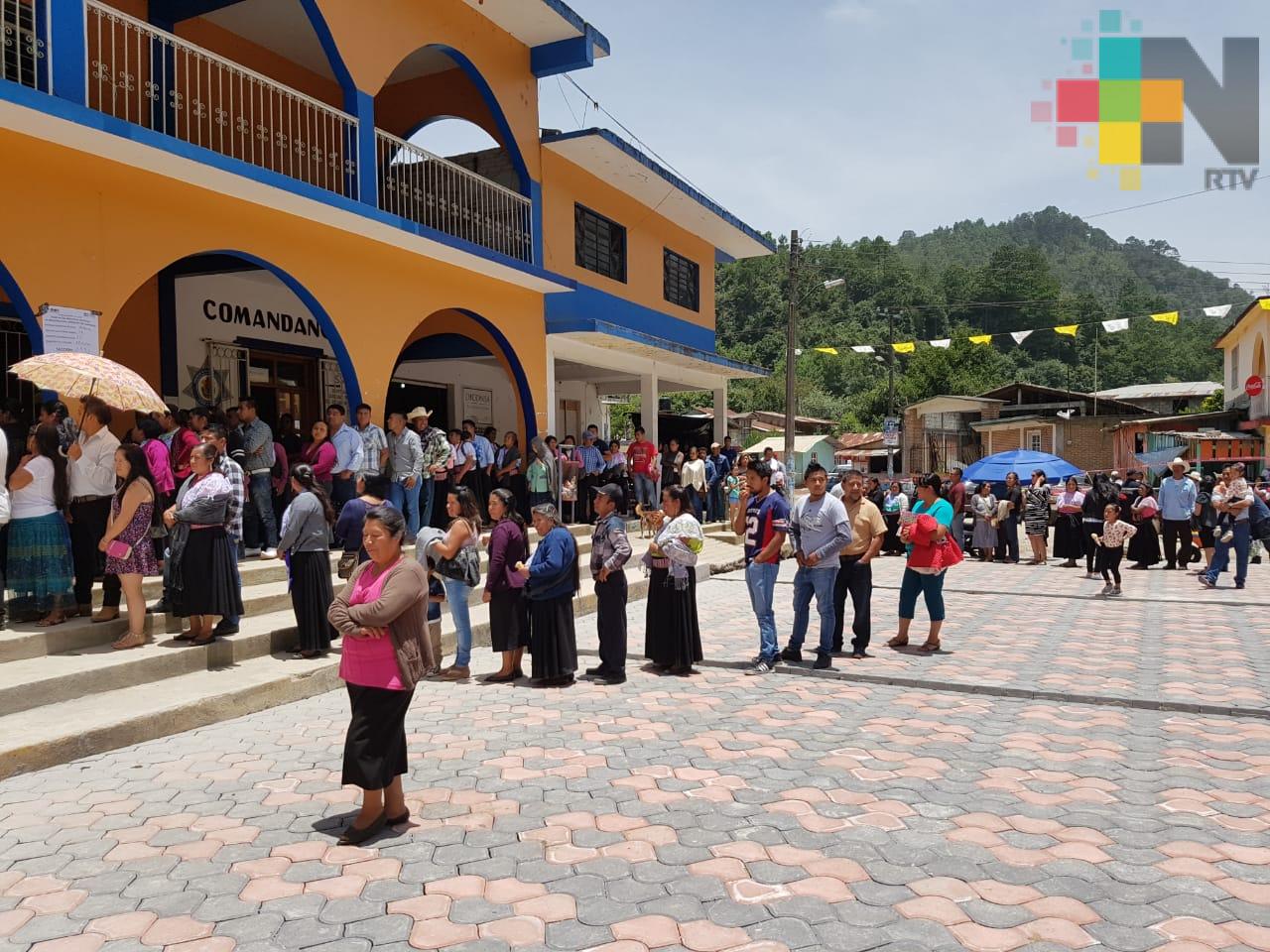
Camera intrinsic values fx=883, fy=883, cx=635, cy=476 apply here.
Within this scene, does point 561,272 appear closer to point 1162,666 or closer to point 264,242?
point 264,242

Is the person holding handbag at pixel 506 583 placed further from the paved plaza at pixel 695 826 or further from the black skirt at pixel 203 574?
the black skirt at pixel 203 574

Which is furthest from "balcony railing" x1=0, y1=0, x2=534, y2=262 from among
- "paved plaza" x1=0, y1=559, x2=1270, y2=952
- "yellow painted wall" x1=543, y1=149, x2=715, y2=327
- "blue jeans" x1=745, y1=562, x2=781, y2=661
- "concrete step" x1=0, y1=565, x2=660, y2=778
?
"blue jeans" x1=745, y1=562, x2=781, y2=661

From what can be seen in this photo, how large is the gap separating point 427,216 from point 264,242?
3.54m

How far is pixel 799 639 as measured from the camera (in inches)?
300

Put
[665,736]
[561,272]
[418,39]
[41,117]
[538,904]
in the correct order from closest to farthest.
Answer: [538,904]
[665,736]
[41,117]
[418,39]
[561,272]

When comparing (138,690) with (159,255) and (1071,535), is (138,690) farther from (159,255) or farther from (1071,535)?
(1071,535)

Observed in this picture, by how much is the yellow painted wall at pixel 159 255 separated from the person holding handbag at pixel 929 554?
663 cm

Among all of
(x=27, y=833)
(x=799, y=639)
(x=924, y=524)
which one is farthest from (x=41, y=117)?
(x=924, y=524)

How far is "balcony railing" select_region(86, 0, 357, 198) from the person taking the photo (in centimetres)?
884

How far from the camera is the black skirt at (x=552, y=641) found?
686cm

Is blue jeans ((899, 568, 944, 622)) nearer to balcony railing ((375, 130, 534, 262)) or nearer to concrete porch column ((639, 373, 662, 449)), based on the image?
balcony railing ((375, 130, 534, 262))

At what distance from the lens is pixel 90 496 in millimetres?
6516

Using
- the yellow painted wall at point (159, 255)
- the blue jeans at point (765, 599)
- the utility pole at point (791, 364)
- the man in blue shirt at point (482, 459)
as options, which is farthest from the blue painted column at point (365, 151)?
the utility pole at point (791, 364)

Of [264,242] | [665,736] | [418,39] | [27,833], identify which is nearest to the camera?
[27,833]
